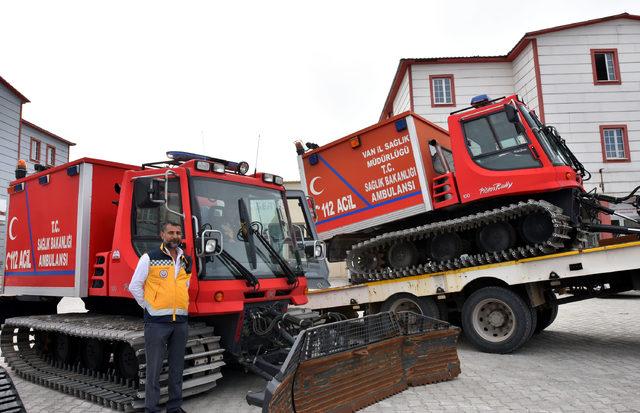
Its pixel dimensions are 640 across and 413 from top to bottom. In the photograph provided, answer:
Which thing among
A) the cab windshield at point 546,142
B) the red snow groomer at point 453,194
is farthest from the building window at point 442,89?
the cab windshield at point 546,142

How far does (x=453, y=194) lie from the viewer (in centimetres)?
745

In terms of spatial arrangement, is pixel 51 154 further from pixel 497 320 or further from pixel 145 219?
pixel 497 320

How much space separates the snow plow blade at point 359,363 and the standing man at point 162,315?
958mm

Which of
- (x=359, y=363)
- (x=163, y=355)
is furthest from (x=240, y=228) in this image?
(x=359, y=363)

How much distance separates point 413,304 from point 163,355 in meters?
4.61

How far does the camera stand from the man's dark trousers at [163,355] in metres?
4.38

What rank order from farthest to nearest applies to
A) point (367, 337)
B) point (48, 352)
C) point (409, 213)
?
point (409, 213) → point (48, 352) → point (367, 337)

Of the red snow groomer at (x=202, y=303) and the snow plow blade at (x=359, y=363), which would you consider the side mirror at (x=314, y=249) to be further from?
the snow plow blade at (x=359, y=363)

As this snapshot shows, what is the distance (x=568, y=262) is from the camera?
20.8 ft

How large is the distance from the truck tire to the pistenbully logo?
76.3 inches

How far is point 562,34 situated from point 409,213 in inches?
517

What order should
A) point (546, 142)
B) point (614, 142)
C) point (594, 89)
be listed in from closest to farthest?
point (546, 142) < point (614, 142) < point (594, 89)

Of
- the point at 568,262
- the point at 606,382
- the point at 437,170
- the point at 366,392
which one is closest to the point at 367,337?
the point at 366,392

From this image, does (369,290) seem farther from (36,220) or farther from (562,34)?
(562,34)
